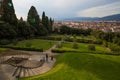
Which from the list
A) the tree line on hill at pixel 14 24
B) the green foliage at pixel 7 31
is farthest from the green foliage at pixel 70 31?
the green foliage at pixel 7 31

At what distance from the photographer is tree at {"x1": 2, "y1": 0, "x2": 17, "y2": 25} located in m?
58.1

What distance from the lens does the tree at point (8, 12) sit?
58109 mm

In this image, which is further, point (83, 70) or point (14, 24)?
point (14, 24)

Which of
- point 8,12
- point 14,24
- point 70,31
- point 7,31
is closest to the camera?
point 7,31

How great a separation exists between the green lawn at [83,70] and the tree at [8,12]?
1283 inches

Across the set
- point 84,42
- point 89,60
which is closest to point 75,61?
point 89,60

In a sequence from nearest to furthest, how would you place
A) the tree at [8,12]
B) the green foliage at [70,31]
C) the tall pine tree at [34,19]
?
the tree at [8,12]
the tall pine tree at [34,19]
the green foliage at [70,31]

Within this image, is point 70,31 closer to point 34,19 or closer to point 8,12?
point 34,19

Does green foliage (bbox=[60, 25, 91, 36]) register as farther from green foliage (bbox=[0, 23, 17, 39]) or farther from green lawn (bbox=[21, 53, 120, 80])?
green lawn (bbox=[21, 53, 120, 80])

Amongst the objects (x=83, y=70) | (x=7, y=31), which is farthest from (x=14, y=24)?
(x=83, y=70)

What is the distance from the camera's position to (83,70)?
27266 millimetres

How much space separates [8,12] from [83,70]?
4017 cm

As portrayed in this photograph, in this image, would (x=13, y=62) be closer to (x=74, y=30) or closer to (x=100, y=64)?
(x=100, y=64)

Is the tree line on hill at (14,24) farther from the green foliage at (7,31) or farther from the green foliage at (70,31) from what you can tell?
the green foliage at (70,31)
